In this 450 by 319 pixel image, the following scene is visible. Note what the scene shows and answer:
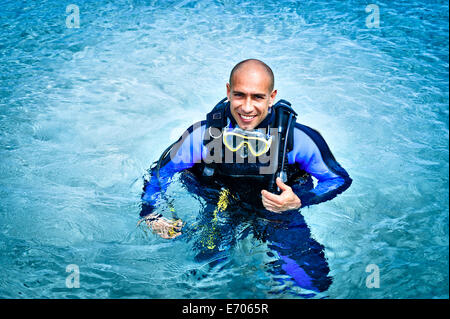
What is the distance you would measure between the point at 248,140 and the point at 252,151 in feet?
0.28

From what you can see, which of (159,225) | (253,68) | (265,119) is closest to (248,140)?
(265,119)

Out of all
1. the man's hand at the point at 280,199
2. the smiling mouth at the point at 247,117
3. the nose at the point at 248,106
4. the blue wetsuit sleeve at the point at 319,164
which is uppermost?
the nose at the point at 248,106

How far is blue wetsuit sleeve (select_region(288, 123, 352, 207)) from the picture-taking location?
2.50 metres

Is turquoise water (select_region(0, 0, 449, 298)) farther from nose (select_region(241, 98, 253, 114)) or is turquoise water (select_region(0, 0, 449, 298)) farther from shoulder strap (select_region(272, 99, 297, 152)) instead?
nose (select_region(241, 98, 253, 114))

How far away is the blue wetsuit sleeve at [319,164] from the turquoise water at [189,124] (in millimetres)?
713

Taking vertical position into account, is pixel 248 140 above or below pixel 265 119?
below

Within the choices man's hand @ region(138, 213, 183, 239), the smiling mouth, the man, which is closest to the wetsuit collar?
the man

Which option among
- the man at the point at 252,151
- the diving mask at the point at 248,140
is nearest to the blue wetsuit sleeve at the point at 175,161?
the man at the point at 252,151

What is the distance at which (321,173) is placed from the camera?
2.55m

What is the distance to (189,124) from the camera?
513cm

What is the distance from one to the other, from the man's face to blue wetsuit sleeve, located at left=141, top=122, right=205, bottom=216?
35cm

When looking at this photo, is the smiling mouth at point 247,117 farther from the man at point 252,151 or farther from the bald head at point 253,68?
the bald head at point 253,68

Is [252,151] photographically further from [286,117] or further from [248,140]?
[286,117]

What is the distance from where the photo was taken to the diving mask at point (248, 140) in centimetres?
247
